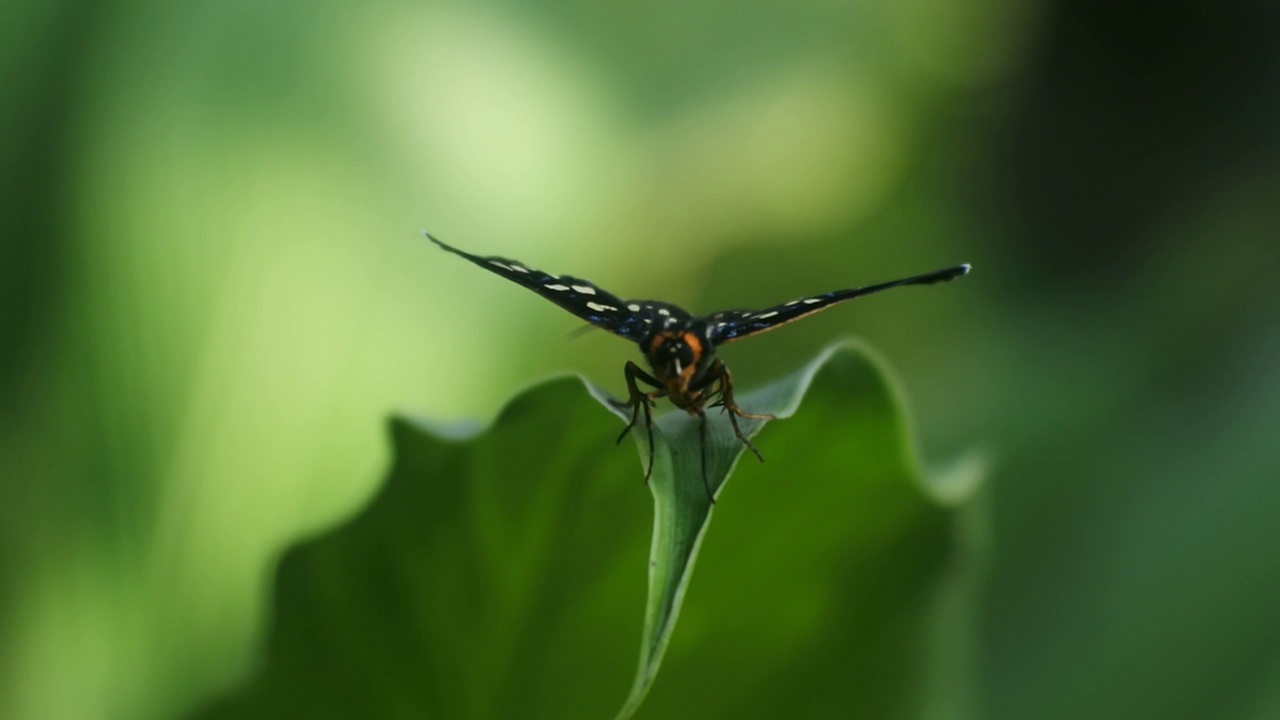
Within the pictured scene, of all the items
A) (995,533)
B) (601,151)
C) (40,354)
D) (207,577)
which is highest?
(601,151)

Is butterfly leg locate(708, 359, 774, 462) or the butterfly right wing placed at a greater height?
the butterfly right wing

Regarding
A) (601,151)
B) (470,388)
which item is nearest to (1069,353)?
(601,151)

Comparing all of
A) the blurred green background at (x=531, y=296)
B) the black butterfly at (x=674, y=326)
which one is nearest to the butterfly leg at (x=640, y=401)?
the black butterfly at (x=674, y=326)

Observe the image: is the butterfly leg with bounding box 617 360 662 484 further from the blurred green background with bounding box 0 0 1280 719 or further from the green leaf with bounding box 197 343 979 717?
the blurred green background with bounding box 0 0 1280 719

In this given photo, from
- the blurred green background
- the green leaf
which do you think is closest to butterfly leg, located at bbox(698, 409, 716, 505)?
the green leaf

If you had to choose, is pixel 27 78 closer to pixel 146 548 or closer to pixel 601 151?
pixel 146 548

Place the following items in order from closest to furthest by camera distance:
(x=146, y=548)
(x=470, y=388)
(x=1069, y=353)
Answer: (x=146, y=548) < (x=470, y=388) < (x=1069, y=353)

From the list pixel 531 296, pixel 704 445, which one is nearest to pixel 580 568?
pixel 704 445
